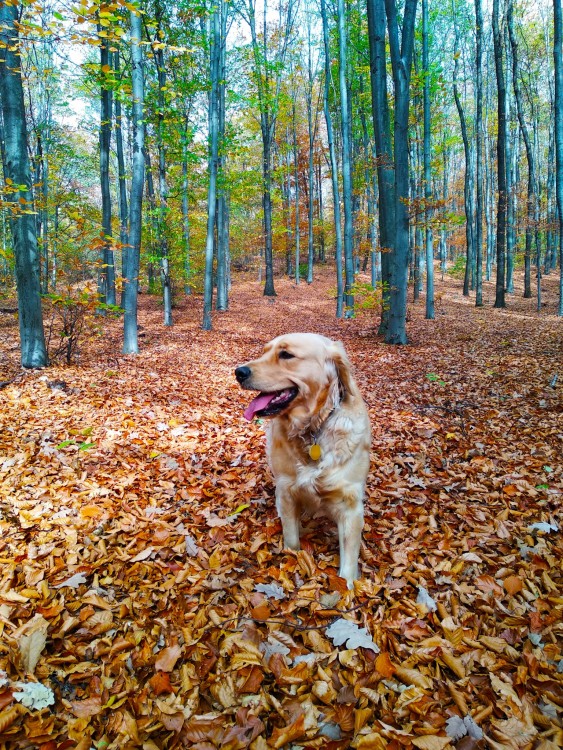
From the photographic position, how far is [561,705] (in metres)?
1.71

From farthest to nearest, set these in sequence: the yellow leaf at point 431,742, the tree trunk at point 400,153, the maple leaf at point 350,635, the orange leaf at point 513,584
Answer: the tree trunk at point 400,153 → the orange leaf at point 513,584 → the maple leaf at point 350,635 → the yellow leaf at point 431,742

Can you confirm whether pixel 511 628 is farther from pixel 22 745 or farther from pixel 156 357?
pixel 156 357

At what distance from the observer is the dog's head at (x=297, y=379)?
267 centimetres

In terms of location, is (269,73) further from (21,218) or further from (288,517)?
(288,517)

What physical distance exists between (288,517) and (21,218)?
23.0 ft

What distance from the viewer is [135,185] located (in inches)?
338

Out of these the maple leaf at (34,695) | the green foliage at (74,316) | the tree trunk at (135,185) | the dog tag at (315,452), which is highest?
the tree trunk at (135,185)

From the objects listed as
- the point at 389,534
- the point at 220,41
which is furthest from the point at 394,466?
the point at 220,41

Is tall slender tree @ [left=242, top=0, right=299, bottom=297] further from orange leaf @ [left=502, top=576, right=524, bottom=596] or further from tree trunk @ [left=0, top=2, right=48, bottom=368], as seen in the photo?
orange leaf @ [left=502, top=576, right=524, bottom=596]

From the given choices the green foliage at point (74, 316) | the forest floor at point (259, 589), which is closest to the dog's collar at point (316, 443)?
the forest floor at point (259, 589)

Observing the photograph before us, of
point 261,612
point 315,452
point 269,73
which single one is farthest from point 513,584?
point 269,73

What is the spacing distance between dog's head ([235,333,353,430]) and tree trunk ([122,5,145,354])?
6.24m

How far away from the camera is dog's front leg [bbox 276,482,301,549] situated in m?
2.82

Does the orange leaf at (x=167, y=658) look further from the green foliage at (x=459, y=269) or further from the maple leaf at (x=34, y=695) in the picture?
the green foliage at (x=459, y=269)
